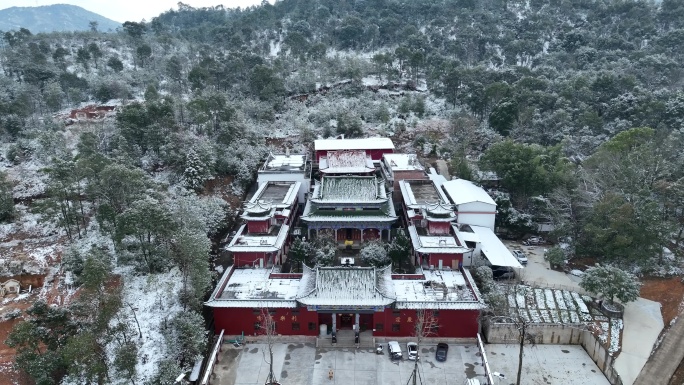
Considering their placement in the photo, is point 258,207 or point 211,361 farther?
point 258,207

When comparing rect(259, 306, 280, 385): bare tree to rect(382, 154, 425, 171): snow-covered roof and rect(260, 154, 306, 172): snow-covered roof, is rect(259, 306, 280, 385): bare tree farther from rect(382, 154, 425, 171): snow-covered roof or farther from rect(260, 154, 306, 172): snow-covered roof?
rect(382, 154, 425, 171): snow-covered roof

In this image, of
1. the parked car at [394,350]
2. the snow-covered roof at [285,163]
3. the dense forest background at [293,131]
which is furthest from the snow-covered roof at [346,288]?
the snow-covered roof at [285,163]

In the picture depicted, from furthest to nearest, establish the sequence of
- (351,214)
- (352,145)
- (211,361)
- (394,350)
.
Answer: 1. (352,145)
2. (351,214)
3. (394,350)
4. (211,361)

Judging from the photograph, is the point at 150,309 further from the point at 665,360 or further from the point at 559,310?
the point at 665,360

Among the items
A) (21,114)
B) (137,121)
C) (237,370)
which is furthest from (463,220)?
(21,114)

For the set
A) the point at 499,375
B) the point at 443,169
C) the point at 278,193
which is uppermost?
the point at 443,169

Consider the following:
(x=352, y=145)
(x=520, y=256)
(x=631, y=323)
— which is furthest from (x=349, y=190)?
(x=631, y=323)

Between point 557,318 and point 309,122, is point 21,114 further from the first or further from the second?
point 557,318

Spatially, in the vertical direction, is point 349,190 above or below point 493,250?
above
